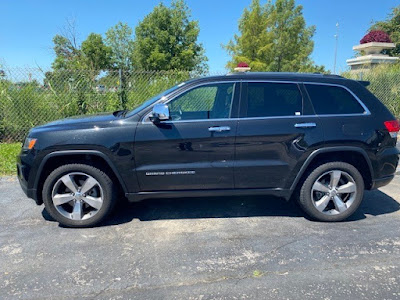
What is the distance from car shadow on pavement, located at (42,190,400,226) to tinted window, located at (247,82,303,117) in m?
1.38

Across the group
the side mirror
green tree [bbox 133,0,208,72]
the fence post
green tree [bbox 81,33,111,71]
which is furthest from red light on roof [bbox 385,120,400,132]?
green tree [bbox 81,33,111,71]

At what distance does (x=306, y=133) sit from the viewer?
3.66 m

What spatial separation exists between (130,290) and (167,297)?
33cm

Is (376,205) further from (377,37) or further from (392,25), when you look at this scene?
(392,25)

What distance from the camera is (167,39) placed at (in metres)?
28.9

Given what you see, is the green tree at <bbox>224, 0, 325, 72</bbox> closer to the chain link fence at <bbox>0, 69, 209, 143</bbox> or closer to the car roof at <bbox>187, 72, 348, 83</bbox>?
the chain link fence at <bbox>0, 69, 209, 143</bbox>

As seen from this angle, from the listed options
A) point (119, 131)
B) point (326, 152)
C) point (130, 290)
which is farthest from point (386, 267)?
point (119, 131)

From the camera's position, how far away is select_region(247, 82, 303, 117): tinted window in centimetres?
373

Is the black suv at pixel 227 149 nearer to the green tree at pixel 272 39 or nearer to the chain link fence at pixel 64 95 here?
the chain link fence at pixel 64 95

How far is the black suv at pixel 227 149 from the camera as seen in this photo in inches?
140

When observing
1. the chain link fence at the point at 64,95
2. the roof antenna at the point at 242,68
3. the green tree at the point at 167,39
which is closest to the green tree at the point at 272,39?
the green tree at the point at 167,39

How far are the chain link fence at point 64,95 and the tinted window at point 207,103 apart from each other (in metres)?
4.97

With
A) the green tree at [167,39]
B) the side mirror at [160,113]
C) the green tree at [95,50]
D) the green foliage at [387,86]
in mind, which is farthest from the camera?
the green tree at [95,50]

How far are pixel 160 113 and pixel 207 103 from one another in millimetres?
835
